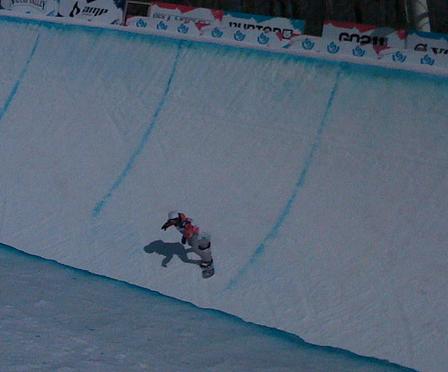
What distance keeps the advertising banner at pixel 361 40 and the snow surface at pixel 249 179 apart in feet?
0.57

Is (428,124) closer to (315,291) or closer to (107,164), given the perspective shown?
(315,291)

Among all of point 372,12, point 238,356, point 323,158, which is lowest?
point 238,356

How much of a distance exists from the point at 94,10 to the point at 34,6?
29.0 inches

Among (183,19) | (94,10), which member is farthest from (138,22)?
(94,10)

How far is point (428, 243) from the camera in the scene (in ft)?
15.5

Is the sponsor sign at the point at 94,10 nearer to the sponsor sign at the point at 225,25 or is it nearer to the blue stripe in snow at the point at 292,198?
the sponsor sign at the point at 225,25

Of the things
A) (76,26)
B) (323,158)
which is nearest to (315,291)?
(323,158)

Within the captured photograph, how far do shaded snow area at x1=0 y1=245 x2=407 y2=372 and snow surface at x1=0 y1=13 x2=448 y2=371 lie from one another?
132 millimetres

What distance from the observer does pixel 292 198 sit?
17.2 feet

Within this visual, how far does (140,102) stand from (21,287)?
1.91m

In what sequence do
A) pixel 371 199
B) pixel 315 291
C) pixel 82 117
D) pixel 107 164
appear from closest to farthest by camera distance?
pixel 315 291, pixel 371 199, pixel 107 164, pixel 82 117

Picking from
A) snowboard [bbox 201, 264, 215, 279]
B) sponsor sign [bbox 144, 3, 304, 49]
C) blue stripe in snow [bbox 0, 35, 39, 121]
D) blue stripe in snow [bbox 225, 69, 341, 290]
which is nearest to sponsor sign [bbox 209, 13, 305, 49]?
sponsor sign [bbox 144, 3, 304, 49]

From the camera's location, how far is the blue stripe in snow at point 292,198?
16.4 feet

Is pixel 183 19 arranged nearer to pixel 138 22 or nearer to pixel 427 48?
pixel 138 22
